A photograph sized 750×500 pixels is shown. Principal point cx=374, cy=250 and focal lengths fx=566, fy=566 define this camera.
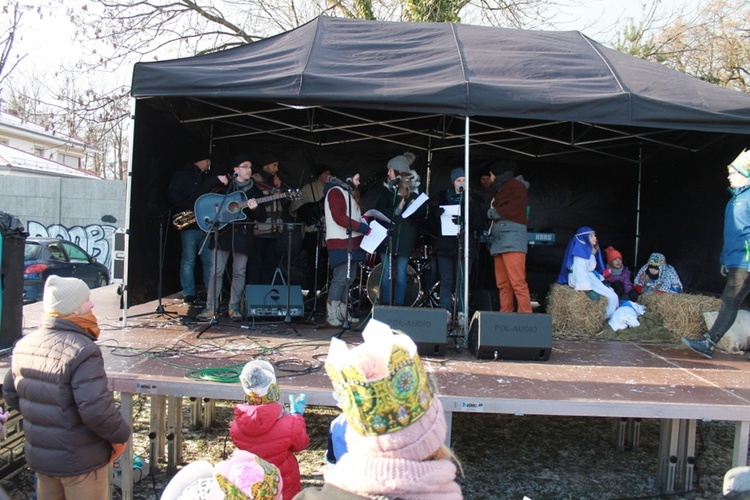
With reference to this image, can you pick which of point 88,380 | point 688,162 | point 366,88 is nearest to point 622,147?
point 688,162

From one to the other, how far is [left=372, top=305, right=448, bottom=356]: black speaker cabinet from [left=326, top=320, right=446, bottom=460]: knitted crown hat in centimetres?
349

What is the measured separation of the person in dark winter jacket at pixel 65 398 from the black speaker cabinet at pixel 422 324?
8.14 feet

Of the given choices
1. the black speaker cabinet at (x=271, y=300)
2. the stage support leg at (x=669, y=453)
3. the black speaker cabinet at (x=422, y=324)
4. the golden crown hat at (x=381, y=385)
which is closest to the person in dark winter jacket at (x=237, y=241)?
the black speaker cabinet at (x=271, y=300)

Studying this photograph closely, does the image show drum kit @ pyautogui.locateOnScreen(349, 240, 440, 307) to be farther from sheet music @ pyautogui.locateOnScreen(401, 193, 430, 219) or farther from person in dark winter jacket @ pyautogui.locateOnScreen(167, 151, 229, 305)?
person in dark winter jacket @ pyautogui.locateOnScreen(167, 151, 229, 305)

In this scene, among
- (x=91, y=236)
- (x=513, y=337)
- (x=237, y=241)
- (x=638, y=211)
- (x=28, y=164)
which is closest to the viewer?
(x=513, y=337)

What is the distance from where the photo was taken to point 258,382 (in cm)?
304

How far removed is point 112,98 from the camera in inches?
513

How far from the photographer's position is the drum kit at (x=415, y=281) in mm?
7098

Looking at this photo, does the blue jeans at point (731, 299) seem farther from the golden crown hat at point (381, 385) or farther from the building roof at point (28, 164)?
the building roof at point (28, 164)

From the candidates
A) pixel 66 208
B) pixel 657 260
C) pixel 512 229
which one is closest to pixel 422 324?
pixel 512 229

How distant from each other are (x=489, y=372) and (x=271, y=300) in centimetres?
264

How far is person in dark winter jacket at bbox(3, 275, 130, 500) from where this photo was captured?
2848 millimetres

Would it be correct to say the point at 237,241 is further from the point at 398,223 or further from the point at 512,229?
the point at 512,229

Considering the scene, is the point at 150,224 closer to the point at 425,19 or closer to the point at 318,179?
the point at 318,179
